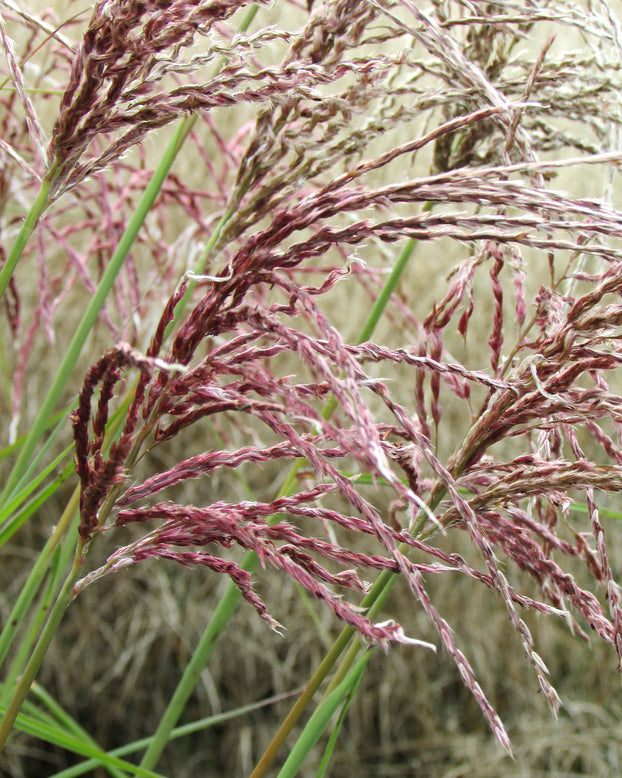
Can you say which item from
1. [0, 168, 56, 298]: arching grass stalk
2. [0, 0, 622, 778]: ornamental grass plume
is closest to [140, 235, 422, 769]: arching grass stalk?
[0, 0, 622, 778]: ornamental grass plume

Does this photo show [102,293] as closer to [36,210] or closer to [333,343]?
[36,210]

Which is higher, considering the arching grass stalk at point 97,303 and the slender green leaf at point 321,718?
the arching grass stalk at point 97,303

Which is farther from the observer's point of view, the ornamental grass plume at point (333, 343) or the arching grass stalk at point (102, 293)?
the arching grass stalk at point (102, 293)

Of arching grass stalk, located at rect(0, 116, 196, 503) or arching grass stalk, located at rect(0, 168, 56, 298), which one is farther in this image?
arching grass stalk, located at rect(0, 116, 196, 503)

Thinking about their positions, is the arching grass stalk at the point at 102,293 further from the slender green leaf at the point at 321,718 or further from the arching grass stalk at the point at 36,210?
the slender green leaf at the point at 321,718

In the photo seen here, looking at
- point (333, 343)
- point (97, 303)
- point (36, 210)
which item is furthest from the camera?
point (97, 303)

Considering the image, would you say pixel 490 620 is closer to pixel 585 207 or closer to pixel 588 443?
pixel 588 443

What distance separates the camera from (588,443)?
7.15 ft

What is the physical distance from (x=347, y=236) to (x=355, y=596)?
1.77 metres

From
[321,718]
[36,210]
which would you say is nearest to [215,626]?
[321,718]

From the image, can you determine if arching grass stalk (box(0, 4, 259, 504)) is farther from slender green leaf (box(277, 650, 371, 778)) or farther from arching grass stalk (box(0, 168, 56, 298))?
slender green leaf (box(277, 650, 371, 778))

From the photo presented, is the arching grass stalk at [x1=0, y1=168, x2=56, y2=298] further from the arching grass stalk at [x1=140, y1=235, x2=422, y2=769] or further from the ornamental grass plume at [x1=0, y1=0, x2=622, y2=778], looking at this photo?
the arching grass stalk at [x1=140, y1=235, x2=422, y2=769]

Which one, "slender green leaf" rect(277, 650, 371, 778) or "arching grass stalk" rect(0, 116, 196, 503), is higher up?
"arching grass stalk" rect(0, 116, 196, 503)

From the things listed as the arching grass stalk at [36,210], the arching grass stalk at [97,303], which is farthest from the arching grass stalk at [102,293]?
the arching grass stalk at [36,210]
